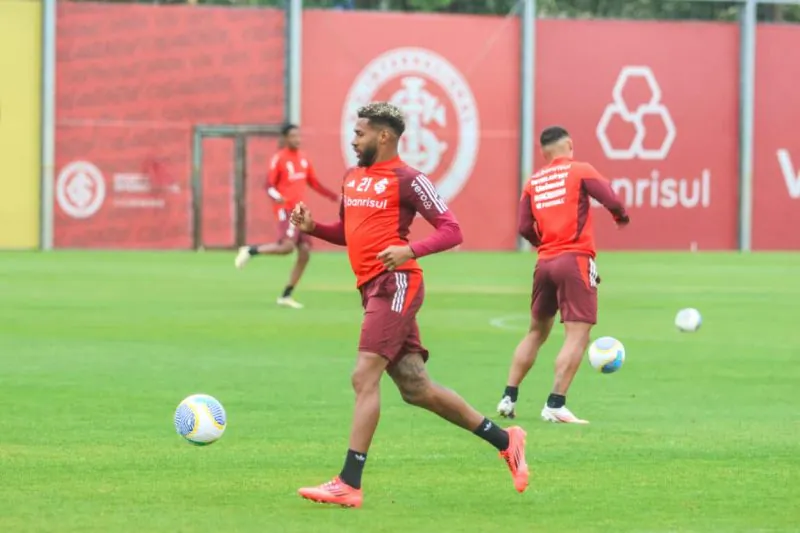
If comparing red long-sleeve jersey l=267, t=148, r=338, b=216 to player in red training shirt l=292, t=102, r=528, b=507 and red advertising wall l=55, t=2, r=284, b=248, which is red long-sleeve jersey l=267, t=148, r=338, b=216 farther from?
red advertising wall l=55, t=2, r=284, b=248

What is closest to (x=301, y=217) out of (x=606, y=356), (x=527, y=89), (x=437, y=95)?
(x=606, y=356)

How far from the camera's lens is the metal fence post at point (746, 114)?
47500 mm

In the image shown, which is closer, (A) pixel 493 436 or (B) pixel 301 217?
(B) pixel 301 217

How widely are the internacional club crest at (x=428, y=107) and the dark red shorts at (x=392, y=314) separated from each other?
35.2 metres

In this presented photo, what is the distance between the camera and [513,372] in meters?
12.7

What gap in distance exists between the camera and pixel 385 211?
366 inches

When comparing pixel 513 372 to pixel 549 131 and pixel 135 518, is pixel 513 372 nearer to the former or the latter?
pixel 549 131

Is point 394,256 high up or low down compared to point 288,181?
down

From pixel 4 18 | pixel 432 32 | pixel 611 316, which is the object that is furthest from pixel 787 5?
pixel 611 316

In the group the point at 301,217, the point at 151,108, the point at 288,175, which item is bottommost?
the point at 301,217

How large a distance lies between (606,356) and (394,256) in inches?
233

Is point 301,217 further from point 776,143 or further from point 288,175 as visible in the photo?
point 776,143

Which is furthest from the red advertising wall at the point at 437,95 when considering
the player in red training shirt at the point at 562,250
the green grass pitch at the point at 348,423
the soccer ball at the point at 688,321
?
the player in red training shirt at the point at 562,250

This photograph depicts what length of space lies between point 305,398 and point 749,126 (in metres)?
35.7
